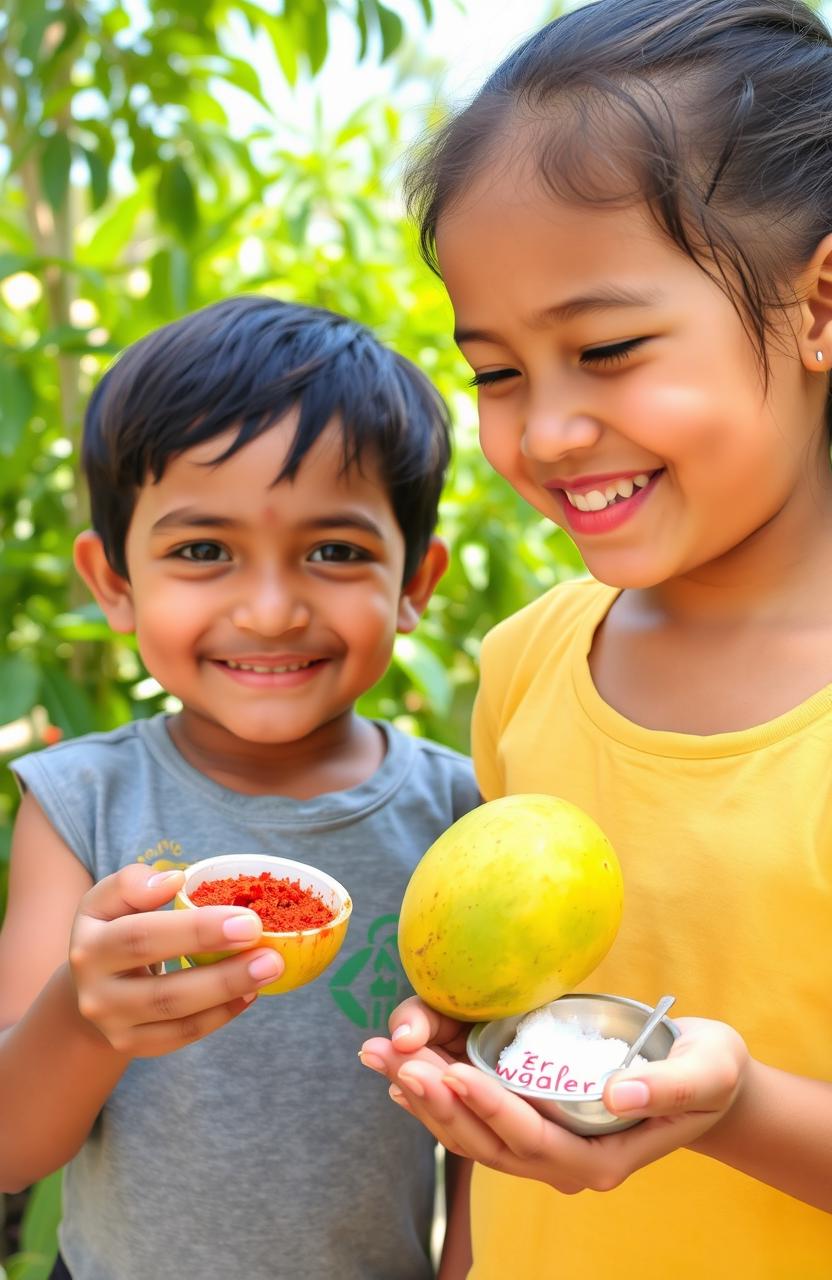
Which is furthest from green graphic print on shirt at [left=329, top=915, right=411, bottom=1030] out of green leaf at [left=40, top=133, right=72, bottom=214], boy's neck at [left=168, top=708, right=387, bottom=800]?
green leaf at [left=40, top=133, right=72, bottom=214]

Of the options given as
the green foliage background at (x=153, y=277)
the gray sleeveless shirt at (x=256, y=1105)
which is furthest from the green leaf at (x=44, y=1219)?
the gray sleeveless shirt at (x=256, y=1105)

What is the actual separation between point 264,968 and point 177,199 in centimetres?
183

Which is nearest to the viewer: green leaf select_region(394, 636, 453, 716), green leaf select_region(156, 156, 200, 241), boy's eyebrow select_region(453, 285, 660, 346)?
boy's eyebrow select_region(453, 285, 660, 346)

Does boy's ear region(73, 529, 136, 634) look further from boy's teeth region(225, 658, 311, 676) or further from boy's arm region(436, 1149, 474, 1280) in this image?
boy's arm region(436, 1149, 474, 1280)

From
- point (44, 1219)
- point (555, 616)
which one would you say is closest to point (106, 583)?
point (555, 616)

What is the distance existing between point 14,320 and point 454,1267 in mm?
2391

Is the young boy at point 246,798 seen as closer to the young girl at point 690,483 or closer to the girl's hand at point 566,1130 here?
the young girl at point 690,483

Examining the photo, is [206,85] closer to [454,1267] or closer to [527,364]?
[527,364]

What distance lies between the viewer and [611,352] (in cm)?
118

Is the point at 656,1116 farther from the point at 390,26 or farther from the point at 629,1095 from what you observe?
the point at 390,26

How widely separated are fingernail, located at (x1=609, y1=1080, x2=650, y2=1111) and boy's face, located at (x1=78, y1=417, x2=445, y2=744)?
794 mm

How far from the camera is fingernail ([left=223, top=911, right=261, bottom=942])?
1079mm

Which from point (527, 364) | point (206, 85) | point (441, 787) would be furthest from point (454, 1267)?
point (206, 85)

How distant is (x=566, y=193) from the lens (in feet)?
3.86
